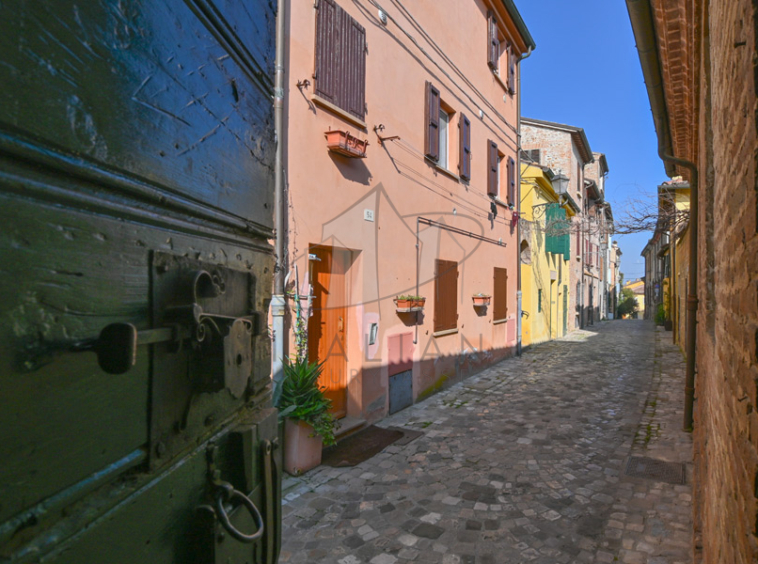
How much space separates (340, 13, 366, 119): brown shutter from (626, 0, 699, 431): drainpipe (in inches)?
125

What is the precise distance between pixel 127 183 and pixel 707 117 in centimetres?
416

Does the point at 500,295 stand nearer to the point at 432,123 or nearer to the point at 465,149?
the point at 465,149

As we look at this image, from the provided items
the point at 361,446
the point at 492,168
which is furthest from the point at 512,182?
the point at 361,446

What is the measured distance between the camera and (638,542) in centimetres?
350

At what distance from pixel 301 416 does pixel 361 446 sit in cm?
126

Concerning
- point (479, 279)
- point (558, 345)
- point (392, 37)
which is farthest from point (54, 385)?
point (558, 345)

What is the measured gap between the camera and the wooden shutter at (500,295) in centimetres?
1161

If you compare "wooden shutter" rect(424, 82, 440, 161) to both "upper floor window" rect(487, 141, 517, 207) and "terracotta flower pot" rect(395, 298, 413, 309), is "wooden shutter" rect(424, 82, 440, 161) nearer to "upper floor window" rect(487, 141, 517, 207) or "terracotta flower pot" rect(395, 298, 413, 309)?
"terracotta flower pot" rect(395, 298, 413, 309)

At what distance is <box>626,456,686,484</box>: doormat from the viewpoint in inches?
183

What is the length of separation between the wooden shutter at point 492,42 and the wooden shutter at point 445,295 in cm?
544

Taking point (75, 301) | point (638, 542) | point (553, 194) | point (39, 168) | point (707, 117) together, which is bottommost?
point (638, 542)

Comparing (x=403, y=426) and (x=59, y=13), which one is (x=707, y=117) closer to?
(x=59, y=13)

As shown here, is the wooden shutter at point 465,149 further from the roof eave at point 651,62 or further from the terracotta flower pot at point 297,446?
the terracotta flower pot at point 297,446

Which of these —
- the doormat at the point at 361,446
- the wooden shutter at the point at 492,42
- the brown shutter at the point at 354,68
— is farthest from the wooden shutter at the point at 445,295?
the wooden shutter at the point at 492,42
